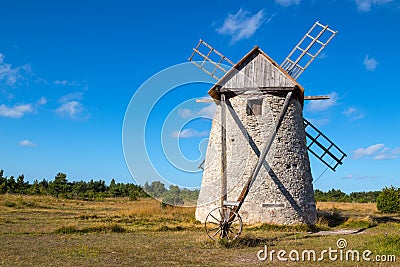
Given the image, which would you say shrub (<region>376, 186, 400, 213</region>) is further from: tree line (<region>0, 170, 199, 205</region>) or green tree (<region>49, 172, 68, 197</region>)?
green tree (<region>49, 172, 68, 197</region>)

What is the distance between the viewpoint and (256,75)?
55.2 ft

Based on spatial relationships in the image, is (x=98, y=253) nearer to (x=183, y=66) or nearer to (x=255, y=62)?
(x=183, y=66)

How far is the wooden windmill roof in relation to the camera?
16594mm

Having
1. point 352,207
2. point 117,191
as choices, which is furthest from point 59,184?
point 352,207

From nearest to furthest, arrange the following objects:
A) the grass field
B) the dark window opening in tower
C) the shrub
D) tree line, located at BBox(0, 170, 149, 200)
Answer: the grass field < the dark window opening in tower < the shrub < tree line, located at BBox(0, 170, 149, 200)

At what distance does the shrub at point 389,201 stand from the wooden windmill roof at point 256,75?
1350cm

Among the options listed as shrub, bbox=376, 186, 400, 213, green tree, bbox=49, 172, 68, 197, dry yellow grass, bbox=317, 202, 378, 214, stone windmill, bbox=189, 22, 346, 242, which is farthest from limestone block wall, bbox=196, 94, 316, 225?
green tree, bbox=49, 172, 68, 197

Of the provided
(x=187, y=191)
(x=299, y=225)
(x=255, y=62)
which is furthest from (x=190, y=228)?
(x=255, y=62)

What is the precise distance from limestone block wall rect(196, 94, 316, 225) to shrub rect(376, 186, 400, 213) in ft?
37.9

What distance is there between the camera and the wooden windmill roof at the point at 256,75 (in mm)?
16594

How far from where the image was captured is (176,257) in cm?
948

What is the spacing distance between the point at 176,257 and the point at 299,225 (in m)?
7.82

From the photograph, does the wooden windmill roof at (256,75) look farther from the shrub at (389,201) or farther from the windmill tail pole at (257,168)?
the shrub at (389,201)

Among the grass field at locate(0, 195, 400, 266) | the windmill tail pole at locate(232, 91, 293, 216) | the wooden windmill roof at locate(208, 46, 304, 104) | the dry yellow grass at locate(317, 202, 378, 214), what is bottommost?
the grass field at locate(0, 195, 400, 266)
